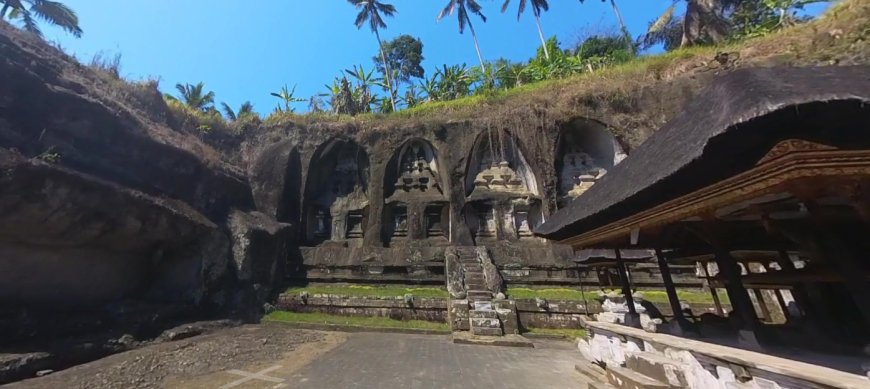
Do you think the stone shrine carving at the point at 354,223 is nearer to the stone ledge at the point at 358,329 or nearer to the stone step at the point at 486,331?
the stone ledge at the point at 358,329

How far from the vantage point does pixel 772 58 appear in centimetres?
1487

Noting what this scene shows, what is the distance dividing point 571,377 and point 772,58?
1679 centimetres

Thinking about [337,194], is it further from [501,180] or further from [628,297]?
[628,297]

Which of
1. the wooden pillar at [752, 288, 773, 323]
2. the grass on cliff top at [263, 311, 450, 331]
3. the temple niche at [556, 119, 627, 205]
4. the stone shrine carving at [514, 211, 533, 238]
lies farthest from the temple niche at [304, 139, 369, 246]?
the wooden pillar at [752, 288, 773, 323]

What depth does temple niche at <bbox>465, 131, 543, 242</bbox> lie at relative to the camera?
17375 mm

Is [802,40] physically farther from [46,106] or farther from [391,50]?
[391,50]

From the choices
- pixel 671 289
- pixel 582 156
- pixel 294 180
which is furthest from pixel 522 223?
pixel 671 289

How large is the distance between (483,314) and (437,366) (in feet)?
11.7

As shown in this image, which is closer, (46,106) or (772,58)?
(46,106)

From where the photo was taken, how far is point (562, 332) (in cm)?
1034

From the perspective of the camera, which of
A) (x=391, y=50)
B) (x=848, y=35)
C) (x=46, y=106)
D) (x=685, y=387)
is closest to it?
(x=685, y=387)

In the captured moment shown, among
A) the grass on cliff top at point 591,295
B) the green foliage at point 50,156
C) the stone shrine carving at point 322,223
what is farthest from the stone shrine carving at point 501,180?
the green foliage at point 50,156

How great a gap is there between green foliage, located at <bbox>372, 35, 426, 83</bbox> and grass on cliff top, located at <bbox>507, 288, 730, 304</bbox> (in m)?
31.2

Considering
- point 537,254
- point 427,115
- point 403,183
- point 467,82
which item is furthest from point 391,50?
point 537,254
